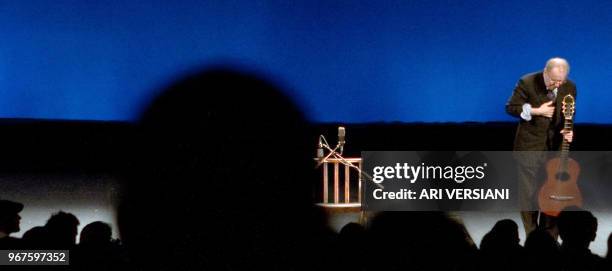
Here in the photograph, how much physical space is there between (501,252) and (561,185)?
4.17 ft

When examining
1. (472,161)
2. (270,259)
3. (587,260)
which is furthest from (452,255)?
(472,161)

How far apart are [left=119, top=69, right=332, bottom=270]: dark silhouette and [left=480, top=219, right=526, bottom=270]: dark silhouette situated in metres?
0.40

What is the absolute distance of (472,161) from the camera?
302 cm

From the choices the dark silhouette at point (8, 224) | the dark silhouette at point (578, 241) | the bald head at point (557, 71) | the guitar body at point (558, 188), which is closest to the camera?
the dark silhouette at point (578, 241)

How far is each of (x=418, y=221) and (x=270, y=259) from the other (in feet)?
3.31

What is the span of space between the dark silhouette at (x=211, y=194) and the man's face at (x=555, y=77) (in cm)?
135

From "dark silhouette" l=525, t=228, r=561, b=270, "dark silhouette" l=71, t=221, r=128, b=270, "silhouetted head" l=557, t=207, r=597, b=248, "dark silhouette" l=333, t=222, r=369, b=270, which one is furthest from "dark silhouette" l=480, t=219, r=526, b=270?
"dark silhouette" l=71, t=221, r=128, b=270

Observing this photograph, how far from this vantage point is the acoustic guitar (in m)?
2.36

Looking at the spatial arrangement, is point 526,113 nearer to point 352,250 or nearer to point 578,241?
point 578,241

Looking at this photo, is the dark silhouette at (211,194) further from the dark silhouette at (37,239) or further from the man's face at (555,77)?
the man's face at (555,77)

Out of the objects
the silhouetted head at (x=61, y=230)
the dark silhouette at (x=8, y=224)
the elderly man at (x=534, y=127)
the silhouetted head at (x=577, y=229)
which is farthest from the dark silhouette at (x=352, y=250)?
the elderly man at (x=534, y=127)

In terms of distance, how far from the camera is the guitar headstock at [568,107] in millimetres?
2320

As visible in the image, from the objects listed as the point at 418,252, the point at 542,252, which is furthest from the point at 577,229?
the point at 418,252

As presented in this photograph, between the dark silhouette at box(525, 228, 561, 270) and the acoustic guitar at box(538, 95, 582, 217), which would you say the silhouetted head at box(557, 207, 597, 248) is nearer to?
the dark silhouette at box(525, 228, 561, 270)
